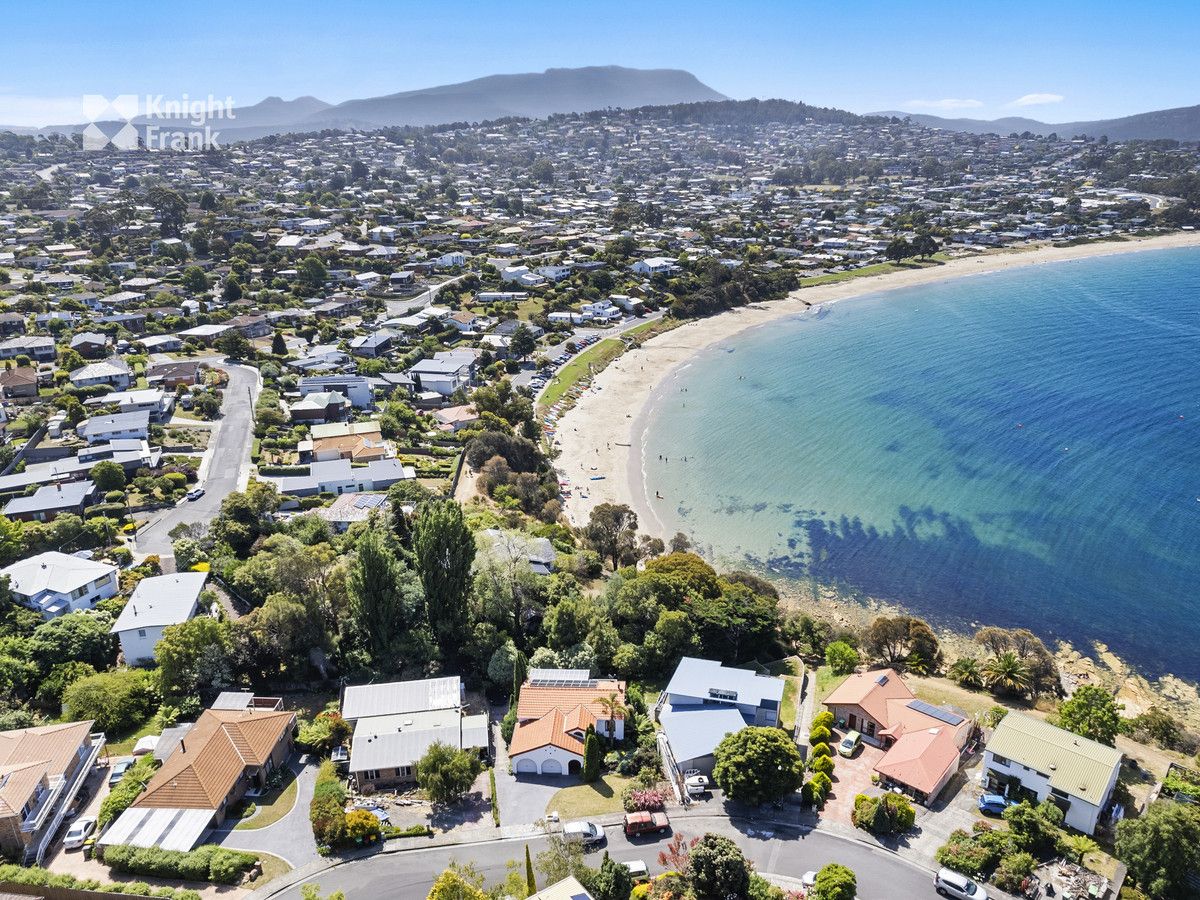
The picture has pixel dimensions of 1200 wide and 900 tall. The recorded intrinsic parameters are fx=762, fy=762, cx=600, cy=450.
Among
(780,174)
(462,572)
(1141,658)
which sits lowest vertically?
(1141,658)

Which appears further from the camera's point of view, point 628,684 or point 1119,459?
point 1119,459

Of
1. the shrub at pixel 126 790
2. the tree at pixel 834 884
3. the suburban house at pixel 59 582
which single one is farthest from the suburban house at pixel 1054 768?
the suburban house at pixel 59 582

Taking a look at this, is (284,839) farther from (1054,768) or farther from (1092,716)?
(1092,716)

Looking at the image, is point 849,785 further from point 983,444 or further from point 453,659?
point 983,444

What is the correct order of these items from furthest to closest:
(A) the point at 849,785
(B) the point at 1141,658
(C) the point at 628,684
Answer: (B) the point at 1141,658 → (C) the point at 628,684 → (A) the point at 849,785

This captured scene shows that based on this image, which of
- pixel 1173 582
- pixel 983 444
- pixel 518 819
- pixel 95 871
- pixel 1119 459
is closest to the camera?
pixel 95 871

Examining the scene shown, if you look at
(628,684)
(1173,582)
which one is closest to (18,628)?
(628,684)

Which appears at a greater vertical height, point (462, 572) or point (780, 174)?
point (780, 174)

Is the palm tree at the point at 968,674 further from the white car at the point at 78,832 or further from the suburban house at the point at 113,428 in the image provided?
the suburban house at the point at 113,428
